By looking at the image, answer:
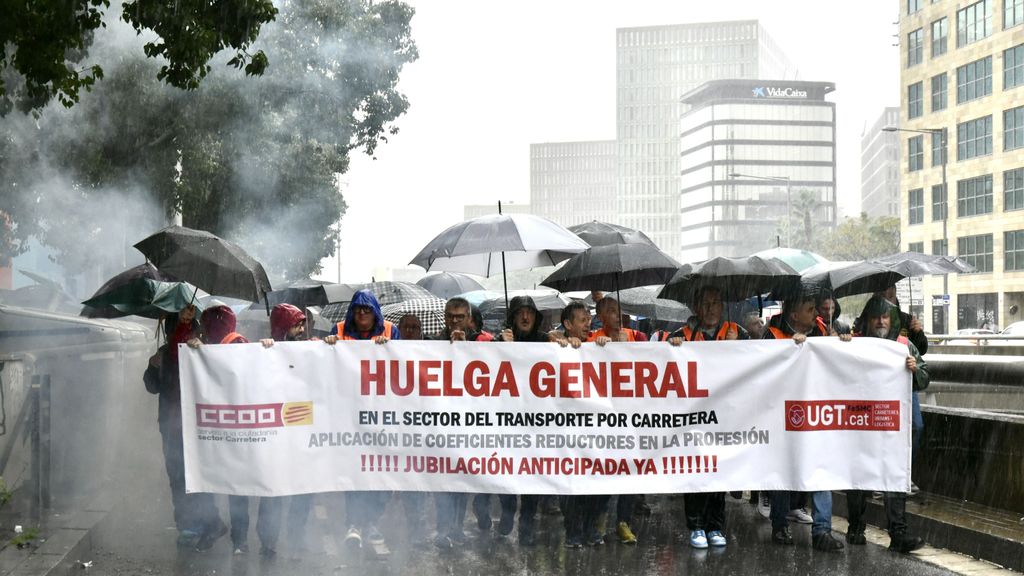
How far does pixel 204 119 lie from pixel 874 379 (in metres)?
15.5

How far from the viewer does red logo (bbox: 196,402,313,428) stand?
7.25m

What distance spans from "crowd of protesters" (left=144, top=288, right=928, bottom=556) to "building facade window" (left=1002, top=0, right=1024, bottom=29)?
167 feet

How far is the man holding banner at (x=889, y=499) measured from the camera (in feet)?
24.2

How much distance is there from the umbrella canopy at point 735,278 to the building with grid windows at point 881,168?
5320 inches

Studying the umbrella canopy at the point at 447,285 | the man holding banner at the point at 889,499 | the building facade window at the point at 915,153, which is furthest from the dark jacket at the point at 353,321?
the building facade window at the point at 915,153

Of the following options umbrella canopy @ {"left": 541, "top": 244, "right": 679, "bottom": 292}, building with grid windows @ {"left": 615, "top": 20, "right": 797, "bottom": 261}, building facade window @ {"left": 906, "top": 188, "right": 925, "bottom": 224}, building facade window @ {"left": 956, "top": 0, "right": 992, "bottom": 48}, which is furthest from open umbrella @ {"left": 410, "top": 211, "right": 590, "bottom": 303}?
building with grid windows @ {"left": 615, "top": 20, "right": 797, "bottom": 261}

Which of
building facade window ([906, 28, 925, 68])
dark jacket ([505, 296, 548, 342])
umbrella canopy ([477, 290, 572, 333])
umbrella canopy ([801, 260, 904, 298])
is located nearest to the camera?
dark jacket ([505, 296, 548, 342])

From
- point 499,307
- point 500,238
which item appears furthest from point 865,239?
point 500,238

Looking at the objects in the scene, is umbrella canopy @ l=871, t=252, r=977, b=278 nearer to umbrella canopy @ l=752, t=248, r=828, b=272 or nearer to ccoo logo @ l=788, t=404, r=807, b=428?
umbrella canopy @ l=752, t=248, r=828, b=272

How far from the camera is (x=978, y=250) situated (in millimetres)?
56719

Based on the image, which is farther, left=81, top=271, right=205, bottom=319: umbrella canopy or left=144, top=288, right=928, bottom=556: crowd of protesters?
left=81, top=271, right=205, bottom=319: umbrella canopy

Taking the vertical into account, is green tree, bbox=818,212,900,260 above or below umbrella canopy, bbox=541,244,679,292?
above

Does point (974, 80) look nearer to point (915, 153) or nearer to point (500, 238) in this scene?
point (915, 153)

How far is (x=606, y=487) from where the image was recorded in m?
7.24
